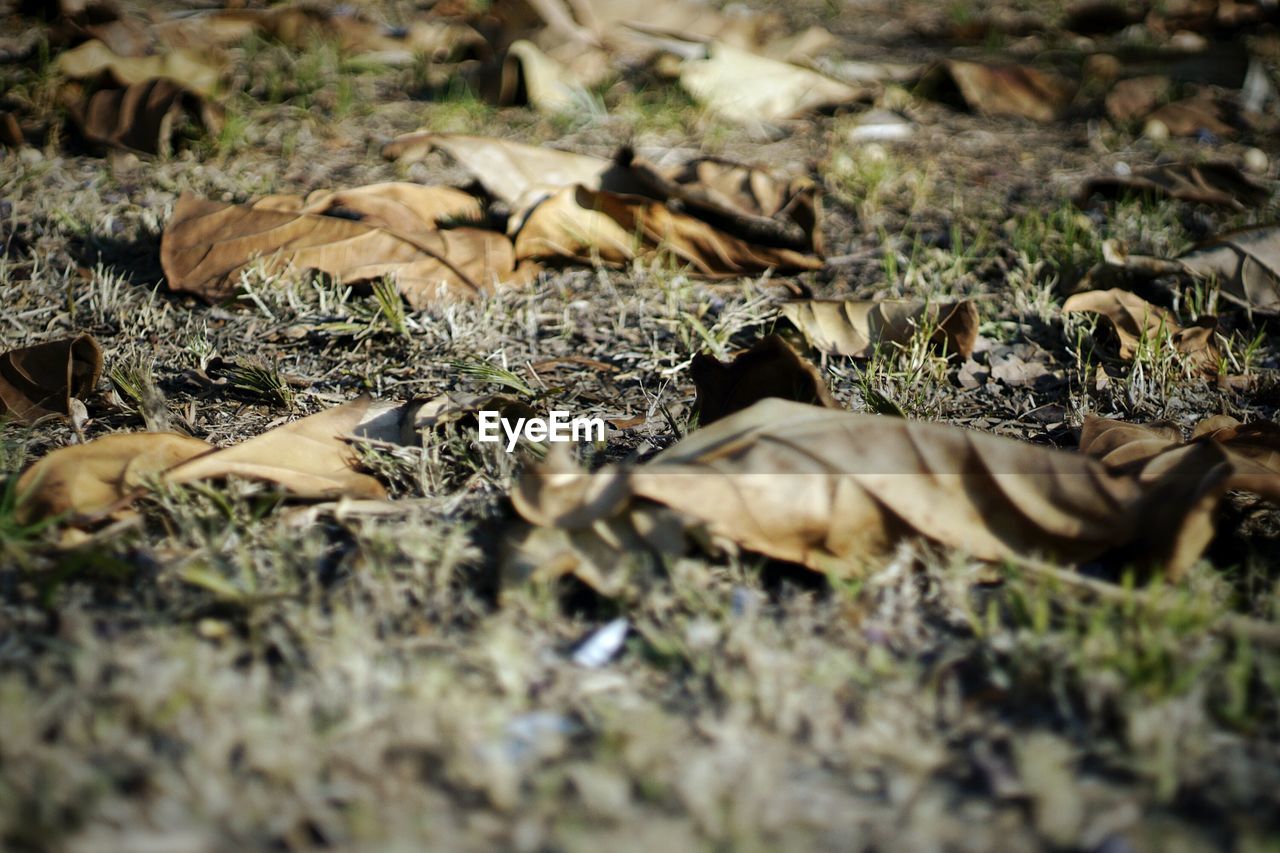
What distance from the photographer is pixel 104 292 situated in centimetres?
284

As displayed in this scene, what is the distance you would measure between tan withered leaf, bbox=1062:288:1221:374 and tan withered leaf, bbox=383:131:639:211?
4.26ft

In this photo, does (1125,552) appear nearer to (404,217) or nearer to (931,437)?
(931,437)

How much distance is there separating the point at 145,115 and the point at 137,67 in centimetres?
45

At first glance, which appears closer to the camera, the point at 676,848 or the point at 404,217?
the point at 676,848

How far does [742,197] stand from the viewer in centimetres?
320

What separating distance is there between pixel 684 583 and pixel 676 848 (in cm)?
52

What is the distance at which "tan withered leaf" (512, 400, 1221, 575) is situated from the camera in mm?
1806

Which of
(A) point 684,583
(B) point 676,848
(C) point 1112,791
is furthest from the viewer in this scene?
(A) point 684,583

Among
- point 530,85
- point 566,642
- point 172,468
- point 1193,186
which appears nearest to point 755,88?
point 530,85

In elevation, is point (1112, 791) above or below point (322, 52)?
below

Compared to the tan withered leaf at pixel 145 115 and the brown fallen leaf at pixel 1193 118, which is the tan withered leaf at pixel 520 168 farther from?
the brown fallen leaf at pixel 1193 118

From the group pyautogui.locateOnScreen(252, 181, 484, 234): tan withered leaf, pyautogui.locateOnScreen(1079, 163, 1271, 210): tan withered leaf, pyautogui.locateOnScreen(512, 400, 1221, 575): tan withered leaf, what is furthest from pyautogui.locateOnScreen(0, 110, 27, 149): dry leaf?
pyautogui.locateOnScreen(1079, 163, 1271, 210): tan withered leaf

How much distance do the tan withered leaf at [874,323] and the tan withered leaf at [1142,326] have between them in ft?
1.15

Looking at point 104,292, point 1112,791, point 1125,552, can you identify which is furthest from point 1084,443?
point 104,292
